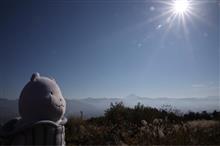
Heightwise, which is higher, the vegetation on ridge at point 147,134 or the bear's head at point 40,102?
the bear's head at point 40,102

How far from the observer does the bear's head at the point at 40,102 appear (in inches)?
241

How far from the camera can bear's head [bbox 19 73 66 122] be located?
611 cm

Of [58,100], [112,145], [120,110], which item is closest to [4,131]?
[58,100]

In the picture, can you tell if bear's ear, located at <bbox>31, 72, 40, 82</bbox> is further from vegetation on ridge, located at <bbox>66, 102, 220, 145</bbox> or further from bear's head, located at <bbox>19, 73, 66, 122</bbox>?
vegetation on ridge, located at <bbox>66, 102, 220, 145</bbox>

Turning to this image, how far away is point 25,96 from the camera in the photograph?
6328mm

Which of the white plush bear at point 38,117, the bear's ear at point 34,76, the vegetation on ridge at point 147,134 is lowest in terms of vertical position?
the vegetation on ridge at point 147,134

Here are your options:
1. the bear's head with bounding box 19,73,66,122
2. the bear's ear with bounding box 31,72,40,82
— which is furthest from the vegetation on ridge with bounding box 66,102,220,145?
the bear's ear with bounding box 31,72,40,82

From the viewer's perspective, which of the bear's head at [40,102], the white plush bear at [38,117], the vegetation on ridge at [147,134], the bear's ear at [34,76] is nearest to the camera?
the white plush bear at [38,117]

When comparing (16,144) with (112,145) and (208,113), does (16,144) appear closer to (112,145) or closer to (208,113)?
(112,145)

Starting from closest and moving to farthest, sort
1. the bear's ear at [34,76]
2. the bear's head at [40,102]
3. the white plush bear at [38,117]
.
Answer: the white plush bear at [38,117], the bear's head at [40,102], the bear's ear at [34,76]

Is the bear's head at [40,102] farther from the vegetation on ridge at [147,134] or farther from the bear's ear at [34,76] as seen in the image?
the vegetation on ridge at [147,134]

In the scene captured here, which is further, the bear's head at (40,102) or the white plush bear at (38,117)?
the bear's head at (40,102)

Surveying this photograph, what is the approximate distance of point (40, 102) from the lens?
6.13m

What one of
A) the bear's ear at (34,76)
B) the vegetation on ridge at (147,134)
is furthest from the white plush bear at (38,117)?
the vegetation on ridge at (147,134)
